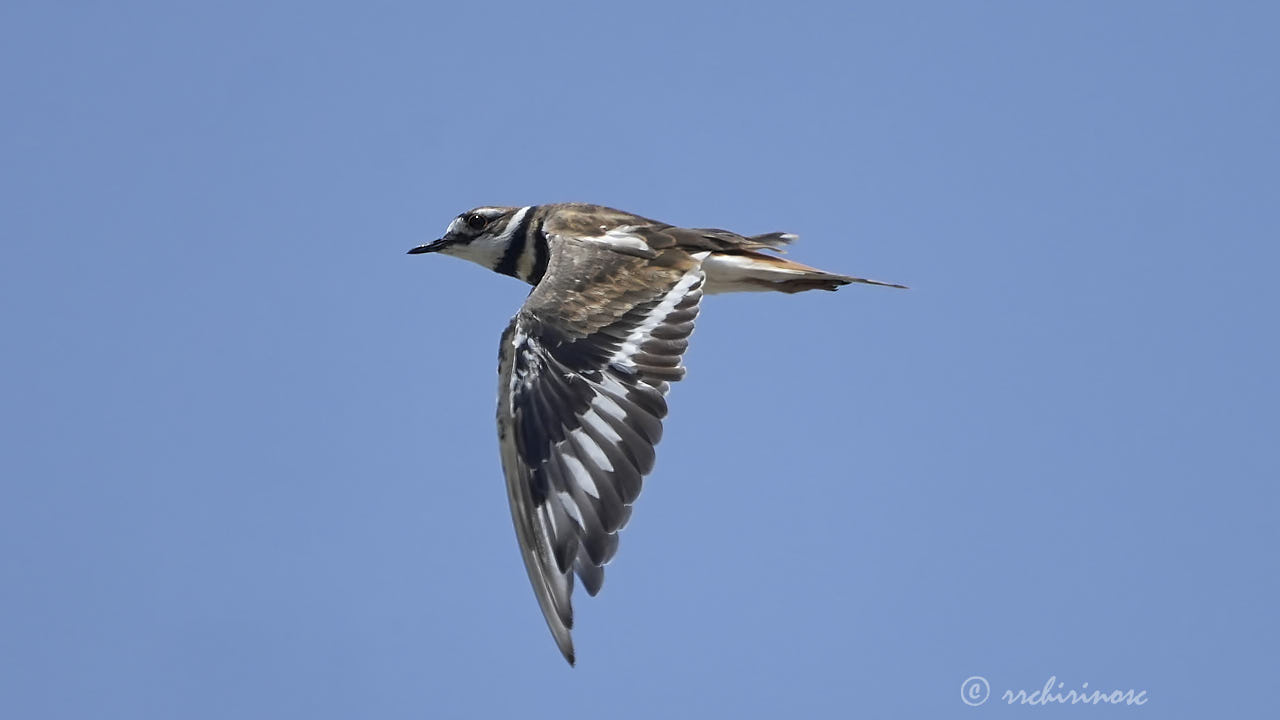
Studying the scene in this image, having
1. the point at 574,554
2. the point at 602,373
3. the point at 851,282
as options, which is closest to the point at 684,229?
the point at 851,282

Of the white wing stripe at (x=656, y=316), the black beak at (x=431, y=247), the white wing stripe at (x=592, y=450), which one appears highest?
the black beak at (x=431, y=247)

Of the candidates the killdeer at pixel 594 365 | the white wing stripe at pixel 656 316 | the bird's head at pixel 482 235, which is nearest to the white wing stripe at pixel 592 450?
the killdeer at pixel 594 365

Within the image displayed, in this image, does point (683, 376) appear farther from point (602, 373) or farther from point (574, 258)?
point (574, 258)

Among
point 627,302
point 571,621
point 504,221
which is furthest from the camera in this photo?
point 504,221

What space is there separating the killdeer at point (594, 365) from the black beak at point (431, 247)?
4.12 ft

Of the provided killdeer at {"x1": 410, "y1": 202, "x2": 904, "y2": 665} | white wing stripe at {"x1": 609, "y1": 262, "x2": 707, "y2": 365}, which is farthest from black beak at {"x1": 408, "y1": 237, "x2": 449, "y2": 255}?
white wing stripe at {"x1": 609, "y1": 262, "x2": 707, "y2": 365}

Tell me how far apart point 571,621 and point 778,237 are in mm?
4016

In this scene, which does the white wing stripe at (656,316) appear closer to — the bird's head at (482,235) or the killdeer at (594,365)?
the killdeer at (594,365)

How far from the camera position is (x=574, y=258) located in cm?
965

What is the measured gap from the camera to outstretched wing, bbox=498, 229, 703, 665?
7738 mm

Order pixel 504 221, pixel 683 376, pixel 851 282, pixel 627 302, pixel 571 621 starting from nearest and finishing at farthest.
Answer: pixel 571 621, pixel 683 376, pixel 627 302, pixel 851 282, pixel 504 221

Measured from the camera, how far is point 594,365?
8461 mm

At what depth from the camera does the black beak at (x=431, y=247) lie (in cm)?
1146

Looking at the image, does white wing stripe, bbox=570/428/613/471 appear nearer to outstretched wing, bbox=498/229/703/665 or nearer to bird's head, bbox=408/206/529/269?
outstretched wing, bbox=498/229/703/665
